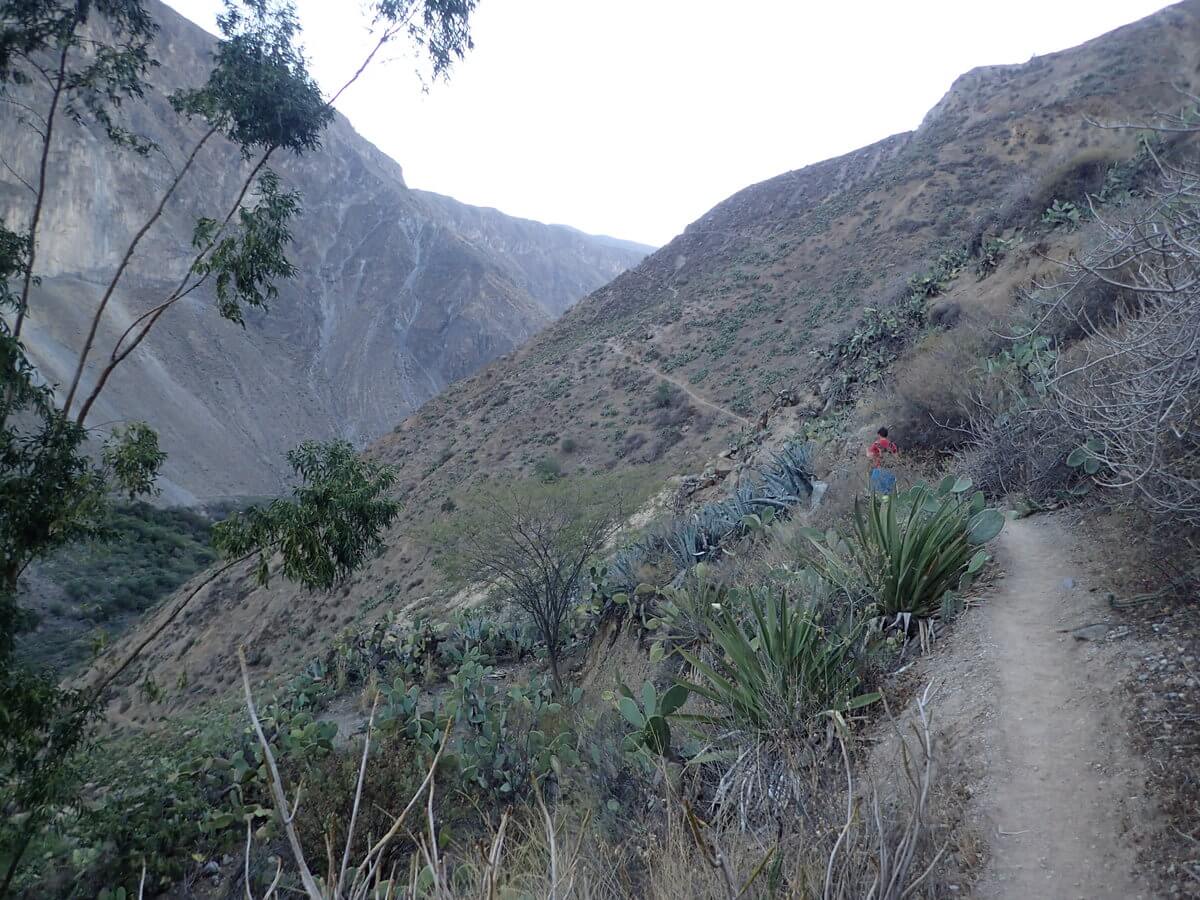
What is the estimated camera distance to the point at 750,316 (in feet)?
123

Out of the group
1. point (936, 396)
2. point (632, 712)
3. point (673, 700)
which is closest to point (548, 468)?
point (936, 396)

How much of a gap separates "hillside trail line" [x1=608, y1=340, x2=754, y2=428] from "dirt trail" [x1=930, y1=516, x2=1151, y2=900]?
1856cm

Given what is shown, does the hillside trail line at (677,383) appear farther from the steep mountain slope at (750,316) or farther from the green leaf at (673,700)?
the green leaf at (673,700)

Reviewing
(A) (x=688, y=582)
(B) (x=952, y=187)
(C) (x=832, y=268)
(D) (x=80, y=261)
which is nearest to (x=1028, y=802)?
(A) (x=688, y=582)

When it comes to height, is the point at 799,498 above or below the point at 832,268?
below

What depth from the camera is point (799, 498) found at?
28.0ft

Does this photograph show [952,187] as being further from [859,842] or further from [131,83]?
[859,842]

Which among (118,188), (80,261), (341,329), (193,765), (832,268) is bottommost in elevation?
(193,765)

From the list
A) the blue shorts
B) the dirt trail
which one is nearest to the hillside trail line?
the blue shorts

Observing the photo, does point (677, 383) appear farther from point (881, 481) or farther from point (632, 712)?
point (632, 712)

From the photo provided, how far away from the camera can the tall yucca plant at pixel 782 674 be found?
3.73 metres

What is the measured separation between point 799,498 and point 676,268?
45.3 m

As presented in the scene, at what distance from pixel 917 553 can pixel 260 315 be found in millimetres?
71469

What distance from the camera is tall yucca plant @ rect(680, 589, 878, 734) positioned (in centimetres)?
373
